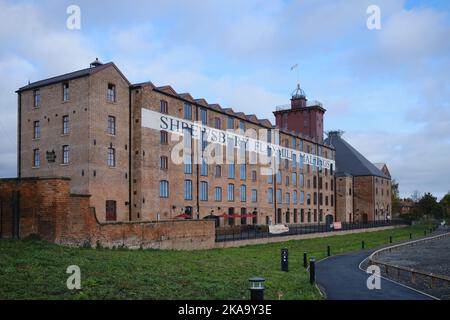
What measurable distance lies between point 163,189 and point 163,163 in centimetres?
221

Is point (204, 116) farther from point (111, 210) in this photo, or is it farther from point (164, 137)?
point (111, 210)

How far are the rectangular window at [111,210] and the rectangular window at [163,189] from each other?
4.58 meters

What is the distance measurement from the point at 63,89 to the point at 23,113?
5.02 m

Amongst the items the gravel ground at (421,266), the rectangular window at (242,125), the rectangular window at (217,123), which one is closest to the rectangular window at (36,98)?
the rectangular window at (217,123)

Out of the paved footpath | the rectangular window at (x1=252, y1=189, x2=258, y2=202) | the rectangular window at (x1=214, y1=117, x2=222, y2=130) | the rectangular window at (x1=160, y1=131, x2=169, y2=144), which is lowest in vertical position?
the paved footpath

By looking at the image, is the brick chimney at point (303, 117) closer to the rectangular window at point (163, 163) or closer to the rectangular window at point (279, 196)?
the rectangular window at point (279, 196)

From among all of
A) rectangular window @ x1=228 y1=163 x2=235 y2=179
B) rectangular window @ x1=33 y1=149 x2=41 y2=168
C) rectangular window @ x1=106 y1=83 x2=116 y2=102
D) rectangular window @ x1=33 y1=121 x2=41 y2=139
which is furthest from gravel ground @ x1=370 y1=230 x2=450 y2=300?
rectangular window @ x1=33 y1=121 x2=41 y2=139

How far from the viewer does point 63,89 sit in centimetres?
3684

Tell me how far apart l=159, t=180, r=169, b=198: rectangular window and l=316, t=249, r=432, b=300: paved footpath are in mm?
18188

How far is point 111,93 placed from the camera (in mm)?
37344

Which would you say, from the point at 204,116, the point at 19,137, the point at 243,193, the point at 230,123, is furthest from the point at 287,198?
the point at 19,137

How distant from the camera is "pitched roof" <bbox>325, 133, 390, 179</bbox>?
8591 centimetres

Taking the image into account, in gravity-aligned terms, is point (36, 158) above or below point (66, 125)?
below

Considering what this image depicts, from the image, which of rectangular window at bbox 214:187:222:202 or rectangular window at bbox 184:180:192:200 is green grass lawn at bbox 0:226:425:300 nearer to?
rectangular window at bbox 184:180:192:200
